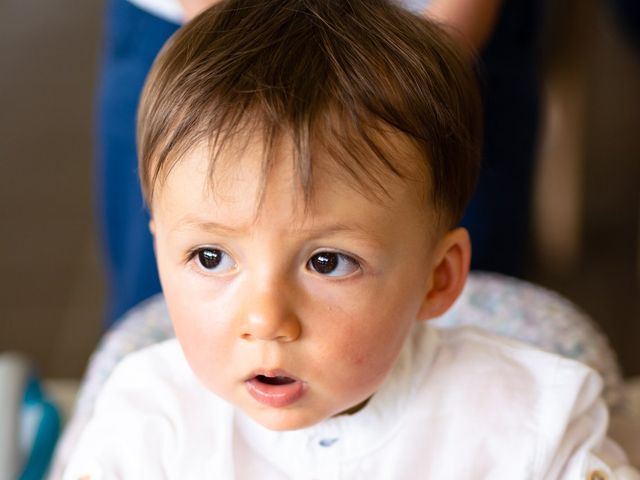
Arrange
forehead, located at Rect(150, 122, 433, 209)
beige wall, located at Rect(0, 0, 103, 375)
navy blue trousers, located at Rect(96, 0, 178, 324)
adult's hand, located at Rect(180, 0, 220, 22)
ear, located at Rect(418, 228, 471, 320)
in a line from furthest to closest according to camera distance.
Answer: beige wall, located at Rect(0, 0, 103, 375) → navy blue trousers, located at Rect(96, 0, 178, 324) → adult's hand, located at Rect(180, 0, 220, 22) → ear, located at Rect(418, 228, 471, 320) → forehead, located at Rect(150, 122, 433, 209)

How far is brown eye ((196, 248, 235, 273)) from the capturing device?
2.57 feet

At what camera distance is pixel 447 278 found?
35.6 inches

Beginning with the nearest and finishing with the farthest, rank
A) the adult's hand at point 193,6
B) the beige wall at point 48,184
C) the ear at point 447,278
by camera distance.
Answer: the ear at point 447,278 → the adult's hand at point 193,6 → the beige wall at point 48,184

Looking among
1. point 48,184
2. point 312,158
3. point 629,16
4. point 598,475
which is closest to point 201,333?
point 312,158

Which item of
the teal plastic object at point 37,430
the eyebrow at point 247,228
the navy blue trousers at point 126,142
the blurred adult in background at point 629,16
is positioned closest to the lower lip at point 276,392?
the eyebrow at point 247,228

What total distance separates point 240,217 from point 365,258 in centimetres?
10

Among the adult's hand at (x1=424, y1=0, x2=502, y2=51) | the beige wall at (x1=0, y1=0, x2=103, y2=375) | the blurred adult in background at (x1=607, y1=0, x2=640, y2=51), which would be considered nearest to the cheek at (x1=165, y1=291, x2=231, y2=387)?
the adult's hand at (x1=424, y1=0, x2=502, y2=51)

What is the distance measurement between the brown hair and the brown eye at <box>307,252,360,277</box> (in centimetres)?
6

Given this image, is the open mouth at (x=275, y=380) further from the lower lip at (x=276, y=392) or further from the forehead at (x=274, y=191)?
the forehead at (x=274, y=191)

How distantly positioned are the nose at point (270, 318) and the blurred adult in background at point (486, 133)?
0.61 m

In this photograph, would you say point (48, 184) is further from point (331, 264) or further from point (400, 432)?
point (331, 264)

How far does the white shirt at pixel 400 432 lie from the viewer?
928 mm

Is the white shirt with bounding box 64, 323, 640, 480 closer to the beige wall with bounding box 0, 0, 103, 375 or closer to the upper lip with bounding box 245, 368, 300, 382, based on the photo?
the upper lip with bounding box 245, 368, 300, 382

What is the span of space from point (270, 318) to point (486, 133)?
0.74m
